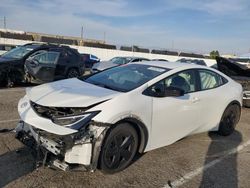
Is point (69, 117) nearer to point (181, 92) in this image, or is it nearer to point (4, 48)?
point (181, 92)

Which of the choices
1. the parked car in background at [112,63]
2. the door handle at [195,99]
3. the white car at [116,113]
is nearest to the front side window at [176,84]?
the white car at [116,113]

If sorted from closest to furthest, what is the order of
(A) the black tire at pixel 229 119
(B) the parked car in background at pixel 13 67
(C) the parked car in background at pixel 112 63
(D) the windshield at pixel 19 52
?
(A) the black tire at pixel 229 119, (B) the parked car in background at pixel 13 67, (D) the windshield at pixel 19 52, (C) the parked car in background at pixel 112 63

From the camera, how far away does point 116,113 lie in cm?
398

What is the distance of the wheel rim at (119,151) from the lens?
4.04 metres

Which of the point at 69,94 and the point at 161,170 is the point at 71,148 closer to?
the point at 69,94

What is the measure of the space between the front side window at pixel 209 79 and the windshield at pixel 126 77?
37.3 inches

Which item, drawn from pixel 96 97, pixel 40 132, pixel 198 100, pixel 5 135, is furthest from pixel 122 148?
pixel 5 135

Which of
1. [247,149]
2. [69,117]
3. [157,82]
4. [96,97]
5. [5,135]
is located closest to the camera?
[69,117]

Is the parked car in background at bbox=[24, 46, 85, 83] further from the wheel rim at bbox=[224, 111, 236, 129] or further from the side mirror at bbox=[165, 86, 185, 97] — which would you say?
the side mirror at bbox=[165, 86, 185, 97]

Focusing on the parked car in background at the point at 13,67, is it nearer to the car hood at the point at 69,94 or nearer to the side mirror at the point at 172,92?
the car hood at the point at 69,94

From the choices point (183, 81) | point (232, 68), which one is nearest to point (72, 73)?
point (232, 68)

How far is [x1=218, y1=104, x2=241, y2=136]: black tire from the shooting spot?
6314 millimetres

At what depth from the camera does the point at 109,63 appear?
16.5 m

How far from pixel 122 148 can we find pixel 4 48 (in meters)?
21.2
